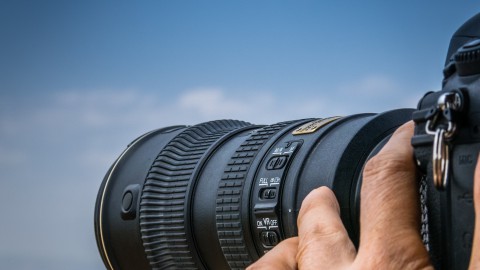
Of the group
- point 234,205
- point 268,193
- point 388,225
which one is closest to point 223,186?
point 234,205

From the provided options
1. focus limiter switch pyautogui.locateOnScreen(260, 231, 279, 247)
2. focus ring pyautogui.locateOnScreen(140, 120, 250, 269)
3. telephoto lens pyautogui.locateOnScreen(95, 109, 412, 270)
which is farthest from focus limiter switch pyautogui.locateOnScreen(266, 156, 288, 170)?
focus ring pyautogui.locateOnScreen(140, 120, 250, 269)

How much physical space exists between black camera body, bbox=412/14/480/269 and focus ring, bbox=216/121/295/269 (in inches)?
25.9

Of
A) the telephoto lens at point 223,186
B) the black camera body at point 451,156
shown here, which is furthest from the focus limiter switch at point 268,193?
the black camera body at point 451,156

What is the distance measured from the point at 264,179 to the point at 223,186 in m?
0.16

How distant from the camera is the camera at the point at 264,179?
1.32 metres

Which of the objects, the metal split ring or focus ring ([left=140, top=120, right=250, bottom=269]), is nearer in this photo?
the metal split ring

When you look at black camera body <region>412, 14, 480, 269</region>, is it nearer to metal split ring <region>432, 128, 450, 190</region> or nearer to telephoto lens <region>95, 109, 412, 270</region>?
metal split ring <region>432, 128, 450, 190</region>

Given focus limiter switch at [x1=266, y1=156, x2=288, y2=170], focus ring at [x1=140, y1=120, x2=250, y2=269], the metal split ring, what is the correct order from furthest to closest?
focus ring at [x1=140, y1=120, x2=250, y2=269] → focus limiter switch at [x1=266, y1=156, x2=288, y2=170] → the metal split ring

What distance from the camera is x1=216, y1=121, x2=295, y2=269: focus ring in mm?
1979

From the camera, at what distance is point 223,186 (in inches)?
81.0

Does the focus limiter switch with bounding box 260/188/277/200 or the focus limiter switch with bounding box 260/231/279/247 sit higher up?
the focus limiter switch with bounding box 260/188/277/200

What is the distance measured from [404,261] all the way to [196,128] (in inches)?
50.5

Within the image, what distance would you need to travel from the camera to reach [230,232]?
1991 mm

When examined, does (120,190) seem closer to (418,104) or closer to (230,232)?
(230,232)
